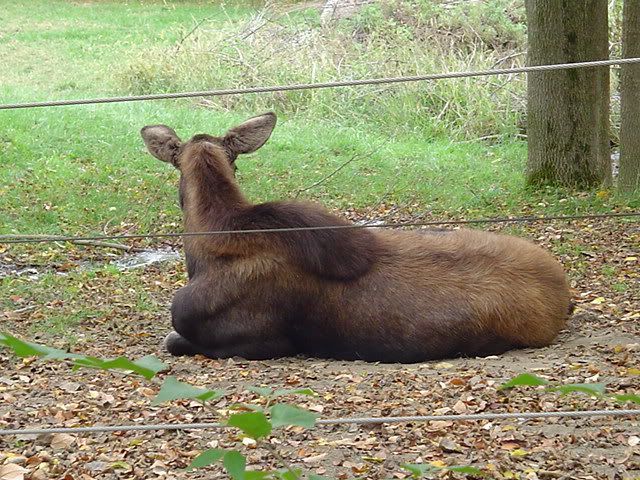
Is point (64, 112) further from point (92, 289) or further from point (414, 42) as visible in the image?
point (92, 289)

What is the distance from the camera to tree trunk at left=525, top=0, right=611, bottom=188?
10.9 m

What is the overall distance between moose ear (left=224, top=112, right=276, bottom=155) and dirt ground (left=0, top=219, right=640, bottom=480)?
4.85ft

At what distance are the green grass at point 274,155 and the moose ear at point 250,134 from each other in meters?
4.11

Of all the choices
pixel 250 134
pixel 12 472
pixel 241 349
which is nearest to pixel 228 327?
pixel 241 349

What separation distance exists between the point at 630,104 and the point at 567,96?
63cm

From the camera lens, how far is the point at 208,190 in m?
7.36

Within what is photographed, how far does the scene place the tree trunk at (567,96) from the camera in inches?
429

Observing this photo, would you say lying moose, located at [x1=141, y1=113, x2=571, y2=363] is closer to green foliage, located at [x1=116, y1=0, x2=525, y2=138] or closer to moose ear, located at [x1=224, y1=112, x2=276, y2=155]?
moose ear, located at [x1=224, y1=112, x2=276, y2=155]

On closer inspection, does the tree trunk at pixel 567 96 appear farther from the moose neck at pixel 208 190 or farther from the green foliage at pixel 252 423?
the green foliage at pixel 252 423

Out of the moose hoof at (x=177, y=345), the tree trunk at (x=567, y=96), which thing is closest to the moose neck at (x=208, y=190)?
the moose hoof at (x=177, y=345)

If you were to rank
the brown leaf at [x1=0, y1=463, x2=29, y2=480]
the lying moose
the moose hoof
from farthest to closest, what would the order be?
the moose hoof < the lying moose < the brown leaf at [x1=0, y1=463, x2=29, y2=480]

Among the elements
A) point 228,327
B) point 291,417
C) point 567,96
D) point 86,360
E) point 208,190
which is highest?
point 86,360

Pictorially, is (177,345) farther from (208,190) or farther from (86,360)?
(86,360)

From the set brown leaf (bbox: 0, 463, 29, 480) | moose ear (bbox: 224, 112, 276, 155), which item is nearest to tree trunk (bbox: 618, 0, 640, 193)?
moose ear (bbox: 224, 112, 276, 155)
